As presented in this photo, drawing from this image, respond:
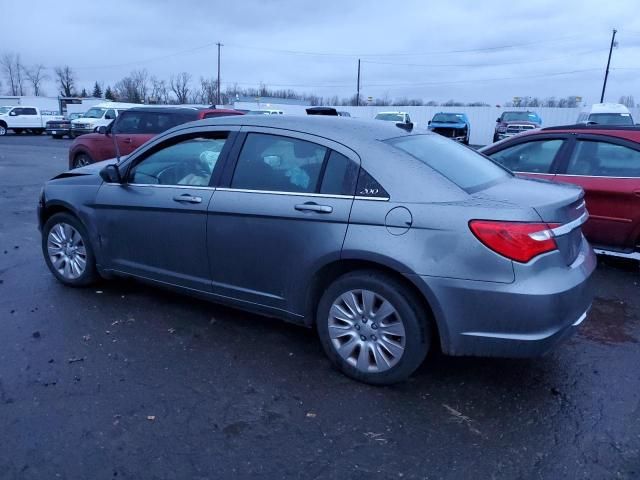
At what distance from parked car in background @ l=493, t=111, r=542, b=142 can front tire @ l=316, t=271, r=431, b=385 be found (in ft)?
71.0

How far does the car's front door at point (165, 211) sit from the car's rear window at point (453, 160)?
53.7 inches

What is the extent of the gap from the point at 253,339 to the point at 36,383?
4.79ft

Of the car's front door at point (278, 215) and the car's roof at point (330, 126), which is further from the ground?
the car's roof at point (330, 126)

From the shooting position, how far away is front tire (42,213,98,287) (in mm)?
4738

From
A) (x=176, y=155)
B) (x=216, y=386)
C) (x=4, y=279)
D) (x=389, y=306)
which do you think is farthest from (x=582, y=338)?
(x=4, y=279)

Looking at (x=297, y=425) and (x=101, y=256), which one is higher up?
(x=101, y=256)

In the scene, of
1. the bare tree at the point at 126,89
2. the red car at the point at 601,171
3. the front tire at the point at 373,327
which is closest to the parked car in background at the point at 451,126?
the red car at the point at 601,171

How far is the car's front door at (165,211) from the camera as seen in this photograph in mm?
3926

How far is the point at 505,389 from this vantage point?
10.8ft

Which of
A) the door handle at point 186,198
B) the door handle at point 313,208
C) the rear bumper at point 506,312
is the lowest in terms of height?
the rear bumper at point 506,312

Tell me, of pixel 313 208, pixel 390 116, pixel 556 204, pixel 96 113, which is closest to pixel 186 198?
pixel 313 208

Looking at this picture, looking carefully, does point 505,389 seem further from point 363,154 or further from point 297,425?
point 363,154

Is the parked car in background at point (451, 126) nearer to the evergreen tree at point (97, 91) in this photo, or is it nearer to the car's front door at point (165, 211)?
the car's front door at point (165, 211)

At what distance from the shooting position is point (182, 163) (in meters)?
4.21
